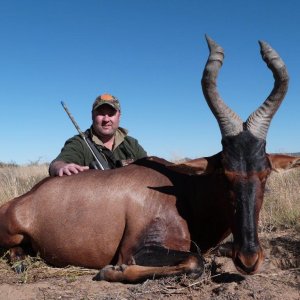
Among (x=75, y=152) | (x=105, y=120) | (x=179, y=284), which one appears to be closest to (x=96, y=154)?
(x=75, y=152)

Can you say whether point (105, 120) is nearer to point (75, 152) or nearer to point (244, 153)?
point (75, 152)

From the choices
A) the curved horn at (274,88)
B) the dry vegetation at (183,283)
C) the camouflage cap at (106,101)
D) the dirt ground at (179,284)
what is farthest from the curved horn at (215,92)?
the camouflage cap at (106,101)

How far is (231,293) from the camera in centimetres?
375

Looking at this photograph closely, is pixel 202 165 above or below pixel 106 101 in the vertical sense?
below

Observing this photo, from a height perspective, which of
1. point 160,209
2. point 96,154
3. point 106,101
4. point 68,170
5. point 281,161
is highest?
point 106,101

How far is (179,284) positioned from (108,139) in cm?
399

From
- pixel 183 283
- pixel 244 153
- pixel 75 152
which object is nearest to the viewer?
A: pixel 183 283

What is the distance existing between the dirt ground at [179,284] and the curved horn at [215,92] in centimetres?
142

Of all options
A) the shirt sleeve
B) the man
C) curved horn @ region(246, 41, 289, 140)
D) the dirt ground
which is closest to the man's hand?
the shirt sleeve

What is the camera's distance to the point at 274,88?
468cm

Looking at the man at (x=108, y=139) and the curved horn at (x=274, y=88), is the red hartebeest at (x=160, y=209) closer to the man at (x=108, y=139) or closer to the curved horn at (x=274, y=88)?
the curved horn at (x=274, y=88)

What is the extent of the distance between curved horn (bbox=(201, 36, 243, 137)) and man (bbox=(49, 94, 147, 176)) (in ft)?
8.46

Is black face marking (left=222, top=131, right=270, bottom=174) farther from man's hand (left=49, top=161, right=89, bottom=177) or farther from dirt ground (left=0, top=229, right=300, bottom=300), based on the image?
man's hand (left=49, top=161, right=89, bottom=177)

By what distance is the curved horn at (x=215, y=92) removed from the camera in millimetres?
4613
